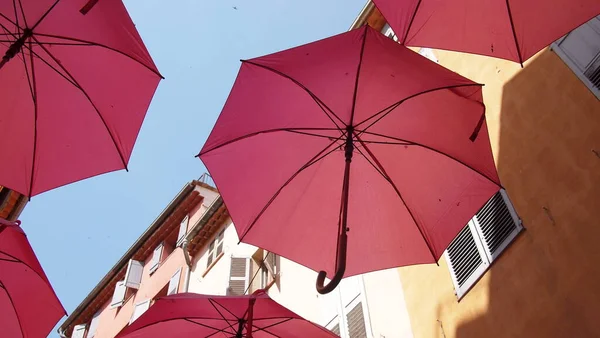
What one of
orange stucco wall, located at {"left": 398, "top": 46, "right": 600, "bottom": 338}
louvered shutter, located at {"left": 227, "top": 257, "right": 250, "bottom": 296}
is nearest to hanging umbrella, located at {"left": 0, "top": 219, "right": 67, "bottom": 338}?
orange stucco wall, located at {"left": 398, "top": 46, "right": 600, "bottom": 338}

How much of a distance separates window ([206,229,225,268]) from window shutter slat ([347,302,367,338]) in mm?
7145

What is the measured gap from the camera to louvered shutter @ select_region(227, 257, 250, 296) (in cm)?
1367

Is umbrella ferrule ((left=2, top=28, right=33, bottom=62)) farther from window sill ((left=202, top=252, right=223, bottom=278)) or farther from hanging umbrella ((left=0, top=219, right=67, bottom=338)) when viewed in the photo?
window sill ((left=202, top=252, right=223, bottom=278))

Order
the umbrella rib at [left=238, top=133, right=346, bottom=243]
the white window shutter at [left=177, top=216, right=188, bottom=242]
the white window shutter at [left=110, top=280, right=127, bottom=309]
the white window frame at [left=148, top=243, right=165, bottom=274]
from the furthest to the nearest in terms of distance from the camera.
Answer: the white window shutter at [left=110, top=280, right=127, bottom=309], the white window frame at [left=148, top=243, right=165, bottom=274], the white window shutter at [left=177, top=216, right=188, bottom=242], the umbrella rib at [left=238, top=133, right=346, bottom=243]

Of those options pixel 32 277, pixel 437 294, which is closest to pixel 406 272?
pixel 437 294

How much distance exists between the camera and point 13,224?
6836 millimetres

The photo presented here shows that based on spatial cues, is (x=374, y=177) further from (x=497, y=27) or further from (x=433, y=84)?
(x=497, y=27)

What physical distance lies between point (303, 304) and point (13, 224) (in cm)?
560

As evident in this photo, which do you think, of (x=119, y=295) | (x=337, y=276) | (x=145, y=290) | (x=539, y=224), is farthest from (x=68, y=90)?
(x=119, y=295)

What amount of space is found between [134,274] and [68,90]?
1452 cm

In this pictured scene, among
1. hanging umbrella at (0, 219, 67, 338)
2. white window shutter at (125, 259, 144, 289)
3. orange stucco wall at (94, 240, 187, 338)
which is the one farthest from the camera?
white window shutter at (125, 259, 144, 289)

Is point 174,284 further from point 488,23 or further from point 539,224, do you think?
point 488,23

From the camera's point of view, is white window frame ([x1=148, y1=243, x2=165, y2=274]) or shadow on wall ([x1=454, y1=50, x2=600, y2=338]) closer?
shadow on wall ([x1=454, y1=50, x2=600, y2=338])

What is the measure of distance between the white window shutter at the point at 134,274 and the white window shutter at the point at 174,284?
8.84ft
